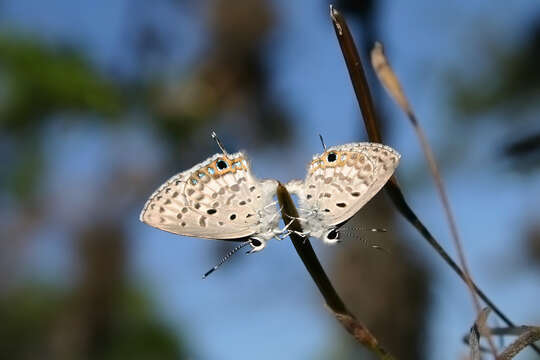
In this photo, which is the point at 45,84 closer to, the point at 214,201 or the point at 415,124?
the point at 214,201

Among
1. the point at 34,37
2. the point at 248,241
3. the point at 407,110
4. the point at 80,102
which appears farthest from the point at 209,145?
the point at 407,110

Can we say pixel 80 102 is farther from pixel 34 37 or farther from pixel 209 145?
pixel 209 145

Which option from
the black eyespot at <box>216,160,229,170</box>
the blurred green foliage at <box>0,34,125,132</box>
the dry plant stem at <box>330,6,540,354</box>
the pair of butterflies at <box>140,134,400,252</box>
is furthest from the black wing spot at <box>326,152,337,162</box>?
the blurred green foliage at <box>0,34,125,132</box>

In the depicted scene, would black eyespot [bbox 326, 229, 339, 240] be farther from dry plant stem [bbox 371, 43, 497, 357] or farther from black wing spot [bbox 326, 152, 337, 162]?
dry plant stem [bbox 371, 43, 497, 357]

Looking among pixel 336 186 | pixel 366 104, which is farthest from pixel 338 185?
pixel 366 104

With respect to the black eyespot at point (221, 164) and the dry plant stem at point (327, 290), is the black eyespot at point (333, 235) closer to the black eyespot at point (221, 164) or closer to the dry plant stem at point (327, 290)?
the black eyespot at point (221, 164)

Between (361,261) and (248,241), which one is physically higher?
(248,241)

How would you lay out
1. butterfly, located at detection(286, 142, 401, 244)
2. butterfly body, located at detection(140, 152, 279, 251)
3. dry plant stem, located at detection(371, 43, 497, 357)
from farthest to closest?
butterfly body, located at detection(140, 152, 279, 251) → butterfly, located at detection(286, 142, 401, 244) → dry plant stem, located at detection(371, 43, 497, 357)

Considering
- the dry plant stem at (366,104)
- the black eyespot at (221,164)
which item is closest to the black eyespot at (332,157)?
the black eyespot at (221,164)
